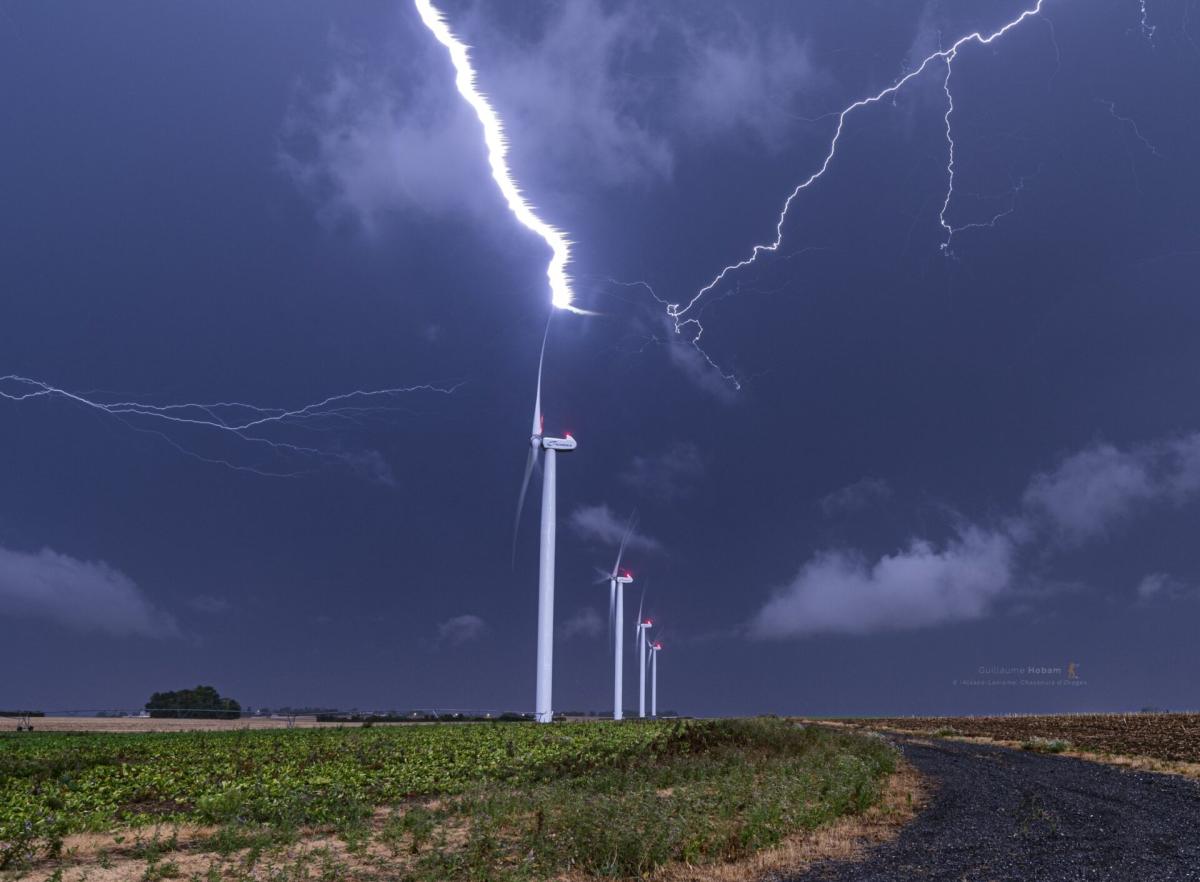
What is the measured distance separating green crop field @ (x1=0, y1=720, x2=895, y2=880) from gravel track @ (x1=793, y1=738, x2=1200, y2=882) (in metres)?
2.15

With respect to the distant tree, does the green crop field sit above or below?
below

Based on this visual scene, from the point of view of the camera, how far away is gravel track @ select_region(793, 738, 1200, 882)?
1546 cm

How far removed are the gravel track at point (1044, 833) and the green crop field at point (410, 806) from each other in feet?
7.06

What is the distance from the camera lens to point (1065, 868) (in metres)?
15.8

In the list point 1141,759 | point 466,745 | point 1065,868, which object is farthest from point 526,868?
point 1141,759

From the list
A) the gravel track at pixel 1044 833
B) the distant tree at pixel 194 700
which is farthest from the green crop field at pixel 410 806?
the distant tree at pixel 194 700

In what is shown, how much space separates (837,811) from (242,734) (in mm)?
32772

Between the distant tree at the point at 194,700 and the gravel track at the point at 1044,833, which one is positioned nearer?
the gravel track at the point at 1044,833

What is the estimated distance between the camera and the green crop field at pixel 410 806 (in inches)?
601

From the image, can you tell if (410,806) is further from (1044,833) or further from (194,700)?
(194,700)

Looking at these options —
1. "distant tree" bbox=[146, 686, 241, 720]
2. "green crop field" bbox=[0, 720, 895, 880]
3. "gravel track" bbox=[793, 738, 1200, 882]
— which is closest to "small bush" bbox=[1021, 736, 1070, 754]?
"gravel track" bbox=[793, 738, 1200, 882]

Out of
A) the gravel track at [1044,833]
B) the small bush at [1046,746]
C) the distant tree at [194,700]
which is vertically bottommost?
the gravel track at [1044,833]

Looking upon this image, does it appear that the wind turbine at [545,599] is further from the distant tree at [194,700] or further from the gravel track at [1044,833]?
the distant tree at [194,700]

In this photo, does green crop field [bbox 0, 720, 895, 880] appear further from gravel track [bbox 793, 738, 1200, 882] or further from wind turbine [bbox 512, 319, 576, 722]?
wind turbine [bbox 512, 319, 576, 722]
